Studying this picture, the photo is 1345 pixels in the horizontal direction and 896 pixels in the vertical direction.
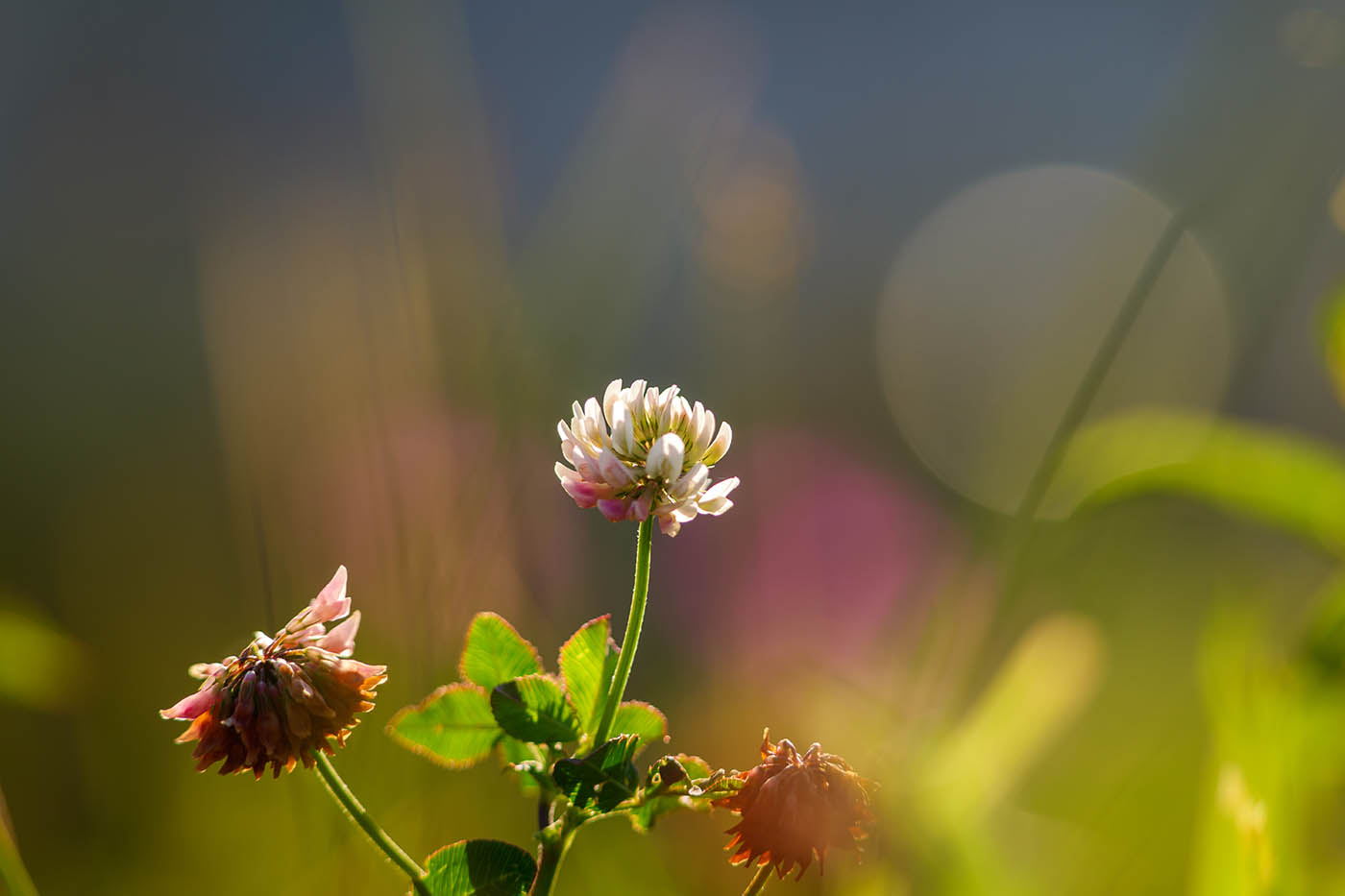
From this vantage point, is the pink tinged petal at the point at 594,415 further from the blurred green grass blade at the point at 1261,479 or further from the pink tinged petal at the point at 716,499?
the blurred green grass blade at the point at 1261,479

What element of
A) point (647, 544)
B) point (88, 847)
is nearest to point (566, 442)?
point (647, 544)

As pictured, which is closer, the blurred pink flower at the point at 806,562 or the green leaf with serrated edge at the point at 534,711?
the green leaf with serrated edge at the point at 534,711

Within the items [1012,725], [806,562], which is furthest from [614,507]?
[806,562]

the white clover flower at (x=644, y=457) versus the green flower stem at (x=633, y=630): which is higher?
the white clover flower at (x=644, y=457)

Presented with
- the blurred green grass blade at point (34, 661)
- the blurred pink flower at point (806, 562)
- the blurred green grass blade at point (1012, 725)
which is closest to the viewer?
the blurred green grass blade at point (1012, 725)

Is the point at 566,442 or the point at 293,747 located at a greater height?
the point at 566,442

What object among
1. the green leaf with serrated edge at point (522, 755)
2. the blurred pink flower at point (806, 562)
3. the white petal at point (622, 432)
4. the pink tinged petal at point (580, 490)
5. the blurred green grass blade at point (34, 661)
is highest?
the white petal at point (622, 432)

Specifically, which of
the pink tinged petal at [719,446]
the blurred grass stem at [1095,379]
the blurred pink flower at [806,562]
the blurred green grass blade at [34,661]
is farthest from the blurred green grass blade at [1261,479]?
the blurred pink flower at [806,562]

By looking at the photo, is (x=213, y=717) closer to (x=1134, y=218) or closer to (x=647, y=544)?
(x=647, y=544)
